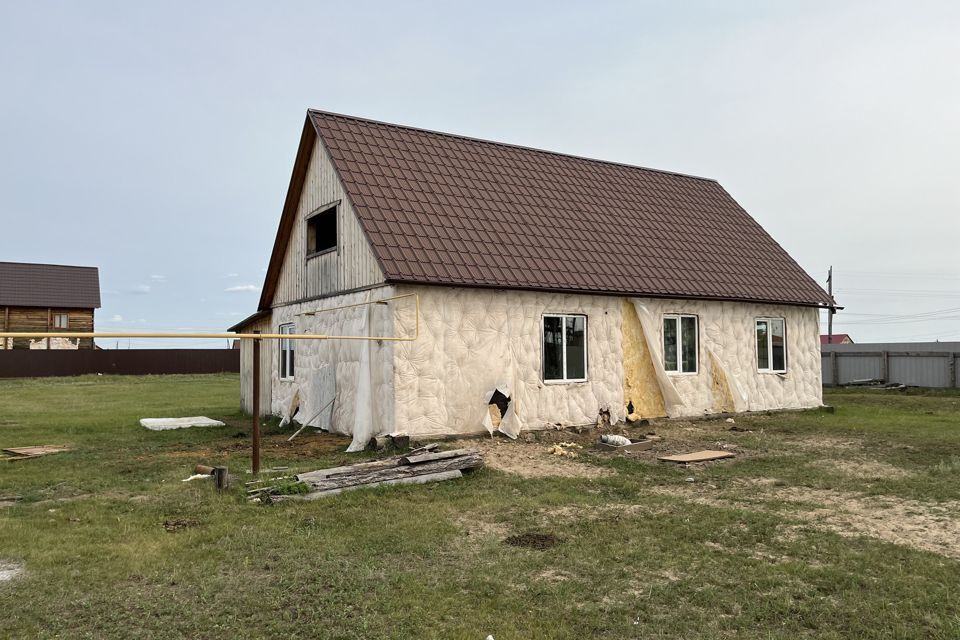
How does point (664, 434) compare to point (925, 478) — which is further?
point (664, 434)

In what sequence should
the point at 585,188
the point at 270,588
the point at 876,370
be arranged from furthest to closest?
the point at 876,370 < the point at 585,188 < the point at 270,588

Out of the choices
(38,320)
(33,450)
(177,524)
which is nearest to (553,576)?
(177,524)

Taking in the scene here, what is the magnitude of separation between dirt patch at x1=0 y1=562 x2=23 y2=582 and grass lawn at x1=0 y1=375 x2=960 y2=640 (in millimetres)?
114

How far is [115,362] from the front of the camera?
39625 millimetres

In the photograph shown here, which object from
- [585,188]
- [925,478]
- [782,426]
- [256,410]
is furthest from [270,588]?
[585,188]

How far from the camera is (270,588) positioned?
219 inches

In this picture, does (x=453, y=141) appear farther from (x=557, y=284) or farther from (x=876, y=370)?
(x=876, y=370)

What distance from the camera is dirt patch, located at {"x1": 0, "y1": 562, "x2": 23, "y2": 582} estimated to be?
5828 mm

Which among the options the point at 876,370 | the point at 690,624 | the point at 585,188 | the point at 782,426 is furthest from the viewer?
the point at 876,370

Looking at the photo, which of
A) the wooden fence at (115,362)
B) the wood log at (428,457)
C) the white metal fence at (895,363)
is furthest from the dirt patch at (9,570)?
the wooden fence at (115,362)

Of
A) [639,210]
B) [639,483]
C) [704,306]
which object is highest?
[639,210]

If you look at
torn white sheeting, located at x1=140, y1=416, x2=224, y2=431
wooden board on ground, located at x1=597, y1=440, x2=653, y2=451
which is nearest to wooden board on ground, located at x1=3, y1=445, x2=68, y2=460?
torn white sheeting, located at x1=140, y1=416, x2=224, y2=431

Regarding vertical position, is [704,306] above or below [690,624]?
above

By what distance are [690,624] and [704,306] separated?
12814 mm
